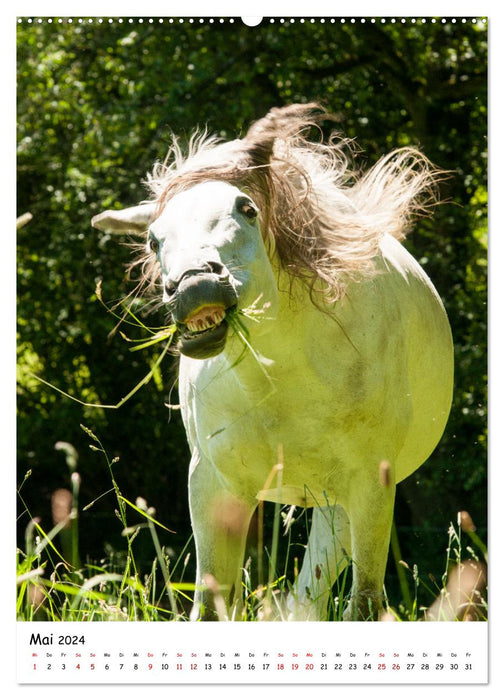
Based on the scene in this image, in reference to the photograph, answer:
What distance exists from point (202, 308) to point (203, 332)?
93 mm

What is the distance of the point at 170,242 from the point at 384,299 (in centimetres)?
94

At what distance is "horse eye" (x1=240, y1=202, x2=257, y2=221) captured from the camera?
8.68 ft

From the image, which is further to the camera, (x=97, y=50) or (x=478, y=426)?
(x=97, y=50)

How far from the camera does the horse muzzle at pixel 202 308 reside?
2316 mm

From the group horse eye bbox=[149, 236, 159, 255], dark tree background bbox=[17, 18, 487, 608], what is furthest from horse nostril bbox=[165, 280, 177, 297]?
dark tree background bbox=[17, 18, 487, 608]

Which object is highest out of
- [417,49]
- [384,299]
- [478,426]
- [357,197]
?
[417,49]

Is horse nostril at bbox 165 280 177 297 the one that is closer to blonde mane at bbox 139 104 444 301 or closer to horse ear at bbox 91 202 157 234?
blonde mane at bbox 139 104 444 301

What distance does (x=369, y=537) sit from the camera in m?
3.00

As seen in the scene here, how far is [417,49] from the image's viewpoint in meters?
5.61
